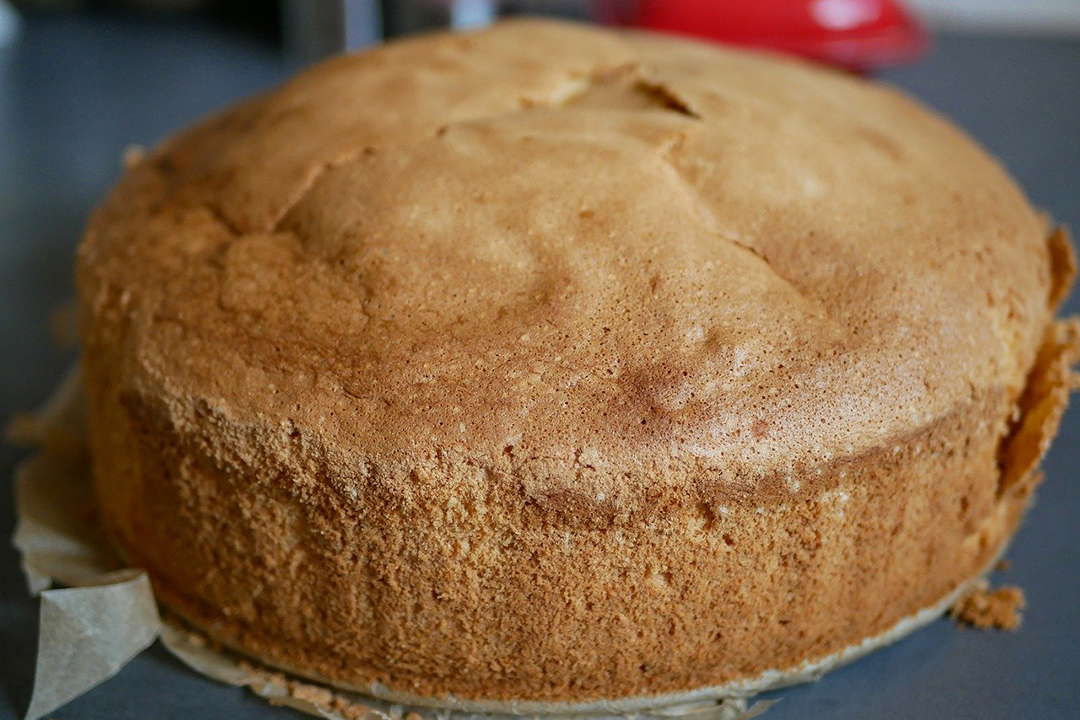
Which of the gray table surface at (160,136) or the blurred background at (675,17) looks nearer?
the gray table surface at (160,136)

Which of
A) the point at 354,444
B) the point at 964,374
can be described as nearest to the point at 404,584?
the point at 354,444

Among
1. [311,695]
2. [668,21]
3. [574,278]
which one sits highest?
[574,278]

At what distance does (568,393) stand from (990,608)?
61cm

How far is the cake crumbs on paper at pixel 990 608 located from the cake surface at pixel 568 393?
1.1 inches

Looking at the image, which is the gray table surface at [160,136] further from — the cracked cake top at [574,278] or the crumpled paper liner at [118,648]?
the cracked cake top at [574,278]

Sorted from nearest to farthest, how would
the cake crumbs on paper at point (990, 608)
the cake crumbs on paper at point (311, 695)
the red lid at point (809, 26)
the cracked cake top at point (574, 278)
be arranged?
the cracked cake top at point (574, 278) → the cake crumbs on paper at point (311, 695) → the cake crumbs on paper at point (990, 608) → the red lid at point (809, 26)

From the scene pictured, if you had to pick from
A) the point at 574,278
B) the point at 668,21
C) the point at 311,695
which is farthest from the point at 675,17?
the point at 311,695

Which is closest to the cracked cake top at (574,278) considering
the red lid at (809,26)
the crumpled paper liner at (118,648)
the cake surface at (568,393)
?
the cake surface at (568,393)

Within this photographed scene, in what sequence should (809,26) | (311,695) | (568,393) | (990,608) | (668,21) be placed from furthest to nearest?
(668,21), (809,26), (990,608), (311,695), (568,393)

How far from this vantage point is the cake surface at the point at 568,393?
1139 mm

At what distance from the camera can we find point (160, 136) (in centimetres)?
294

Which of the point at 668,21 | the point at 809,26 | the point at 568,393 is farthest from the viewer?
the point at 668,21

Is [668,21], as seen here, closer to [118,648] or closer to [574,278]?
[574,278]

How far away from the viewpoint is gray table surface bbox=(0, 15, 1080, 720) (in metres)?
1.28
